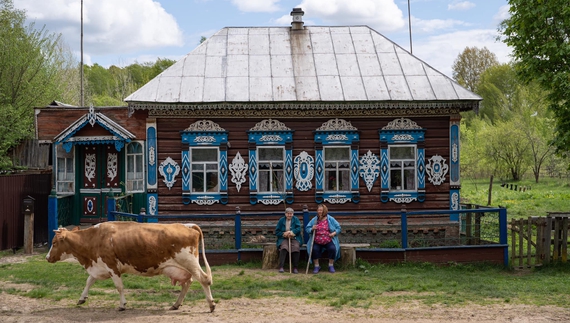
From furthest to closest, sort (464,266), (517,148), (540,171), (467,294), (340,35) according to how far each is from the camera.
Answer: (540,171), (517,148), (340,35), (464,266), (467,294)

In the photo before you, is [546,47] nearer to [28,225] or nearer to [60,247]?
[60,247]

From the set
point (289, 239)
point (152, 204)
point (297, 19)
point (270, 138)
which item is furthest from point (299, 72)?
point (289, 239)

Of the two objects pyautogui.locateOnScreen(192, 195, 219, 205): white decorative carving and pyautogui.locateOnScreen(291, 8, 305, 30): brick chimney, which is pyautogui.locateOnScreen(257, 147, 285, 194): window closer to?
pyautogui.locateOnScreen(192, 195, 219, 205): white decorative carving

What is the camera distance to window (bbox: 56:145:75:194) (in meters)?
15.5

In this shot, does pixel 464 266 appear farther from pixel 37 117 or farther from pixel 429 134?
pixel 37 117

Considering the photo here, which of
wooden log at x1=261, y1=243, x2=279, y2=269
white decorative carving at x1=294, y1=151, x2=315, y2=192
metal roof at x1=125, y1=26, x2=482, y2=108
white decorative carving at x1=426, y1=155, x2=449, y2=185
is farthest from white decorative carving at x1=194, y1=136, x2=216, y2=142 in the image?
white decorative carving at x1=426, y1=155, x2=449, y2=185

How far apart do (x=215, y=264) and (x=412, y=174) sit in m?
5.58

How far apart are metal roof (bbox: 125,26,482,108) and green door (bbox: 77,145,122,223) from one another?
6.28 ft

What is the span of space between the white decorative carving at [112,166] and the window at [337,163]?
5.15 m

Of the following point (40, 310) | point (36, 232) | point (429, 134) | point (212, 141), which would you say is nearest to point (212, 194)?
point (212, 141)

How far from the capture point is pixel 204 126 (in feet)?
48.8

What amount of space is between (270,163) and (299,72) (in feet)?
8.30

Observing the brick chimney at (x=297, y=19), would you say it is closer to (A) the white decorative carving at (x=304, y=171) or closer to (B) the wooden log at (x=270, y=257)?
(A) the white decorative carving at (x=304, y=171)

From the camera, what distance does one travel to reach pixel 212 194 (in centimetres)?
1490
